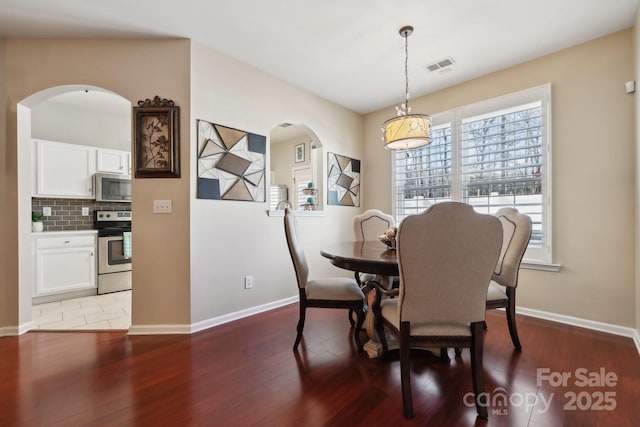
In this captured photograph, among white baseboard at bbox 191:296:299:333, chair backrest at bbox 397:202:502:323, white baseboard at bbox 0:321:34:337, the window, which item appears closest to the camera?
chair backrest at bbox 397:202:502:323

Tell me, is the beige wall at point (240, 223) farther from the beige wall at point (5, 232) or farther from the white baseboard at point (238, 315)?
the beige wall at point (5, 232)

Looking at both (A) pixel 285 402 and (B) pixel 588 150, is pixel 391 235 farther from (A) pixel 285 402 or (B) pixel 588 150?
(B) pixel 588 150

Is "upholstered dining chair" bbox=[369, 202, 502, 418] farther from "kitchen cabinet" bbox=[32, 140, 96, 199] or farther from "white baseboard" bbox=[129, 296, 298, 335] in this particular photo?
"kitchen cabinet" bbox=[32, 140, 96, 199]

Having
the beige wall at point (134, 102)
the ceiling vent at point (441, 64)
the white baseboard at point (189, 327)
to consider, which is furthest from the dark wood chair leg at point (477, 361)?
the ceiling vent at point (441, 64)

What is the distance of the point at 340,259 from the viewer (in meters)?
1.84

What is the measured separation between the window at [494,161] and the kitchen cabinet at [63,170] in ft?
14.2

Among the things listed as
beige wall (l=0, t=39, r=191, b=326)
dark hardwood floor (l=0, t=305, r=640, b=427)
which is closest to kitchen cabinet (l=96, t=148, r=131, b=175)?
beige wall (l=0, t=39, r=191, b=326)

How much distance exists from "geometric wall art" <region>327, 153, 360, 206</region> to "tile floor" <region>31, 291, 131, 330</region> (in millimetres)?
2649

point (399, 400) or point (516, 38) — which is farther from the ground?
point (516, 38)

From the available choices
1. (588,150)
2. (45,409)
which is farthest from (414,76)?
(45,409)

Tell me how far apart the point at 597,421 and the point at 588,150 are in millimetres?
2191

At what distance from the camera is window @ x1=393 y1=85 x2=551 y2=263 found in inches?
108

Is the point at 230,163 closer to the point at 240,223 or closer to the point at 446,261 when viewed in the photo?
the point at 240,223

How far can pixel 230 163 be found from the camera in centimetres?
274
